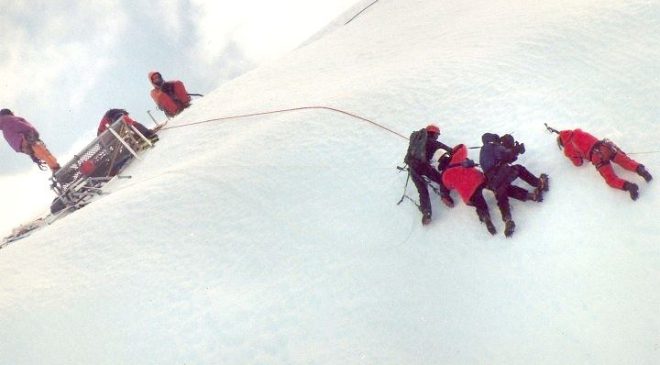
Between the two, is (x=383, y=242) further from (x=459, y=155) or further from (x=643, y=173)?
(x=643, y=173)

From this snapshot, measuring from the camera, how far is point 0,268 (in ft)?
33.0

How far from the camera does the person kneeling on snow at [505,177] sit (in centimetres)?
746

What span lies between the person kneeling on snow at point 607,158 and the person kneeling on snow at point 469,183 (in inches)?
62.9

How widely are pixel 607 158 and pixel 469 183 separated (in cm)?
202

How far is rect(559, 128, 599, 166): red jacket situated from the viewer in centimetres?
750

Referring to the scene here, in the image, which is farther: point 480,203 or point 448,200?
point 448,200

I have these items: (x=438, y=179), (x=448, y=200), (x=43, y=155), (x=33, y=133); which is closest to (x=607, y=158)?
(x=448, y=200)

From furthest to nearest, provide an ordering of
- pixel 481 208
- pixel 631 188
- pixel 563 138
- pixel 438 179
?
pixel 438 179 → pixel 563 138 → pixel 481 208 → pixel 631 188

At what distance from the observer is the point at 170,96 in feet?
56.1

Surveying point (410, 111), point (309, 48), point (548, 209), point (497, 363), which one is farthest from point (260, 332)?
point (309, 48)

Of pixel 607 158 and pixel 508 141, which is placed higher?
pixel 508 141

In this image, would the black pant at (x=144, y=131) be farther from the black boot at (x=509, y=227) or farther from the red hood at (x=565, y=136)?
the red hood at (x=565, y=136)

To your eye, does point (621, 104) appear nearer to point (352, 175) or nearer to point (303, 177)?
point (352, 175)

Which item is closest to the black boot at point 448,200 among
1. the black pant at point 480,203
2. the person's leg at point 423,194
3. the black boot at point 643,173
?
the person's leg at point 423,194
